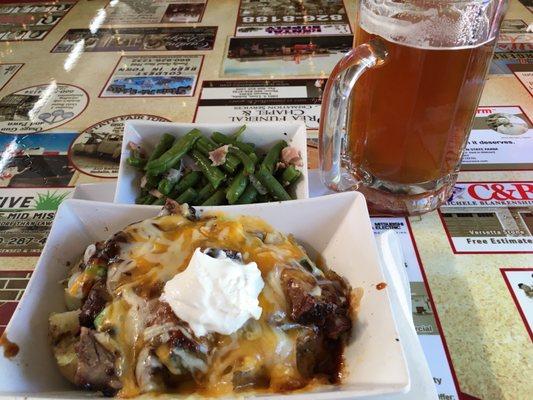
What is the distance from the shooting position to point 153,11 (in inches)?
111

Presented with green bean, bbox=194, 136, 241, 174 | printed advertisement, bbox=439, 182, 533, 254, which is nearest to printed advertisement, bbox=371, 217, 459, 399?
printed advertisement, bbox=439, 182, 533, 254

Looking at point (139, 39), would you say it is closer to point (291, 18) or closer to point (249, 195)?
point (291, 18)

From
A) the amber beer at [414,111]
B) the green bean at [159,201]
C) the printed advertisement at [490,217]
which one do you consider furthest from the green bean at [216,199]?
the printed advertisement at [490,217]

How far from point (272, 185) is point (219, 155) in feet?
0.62

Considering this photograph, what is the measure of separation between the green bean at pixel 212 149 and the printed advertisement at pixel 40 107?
774 mm

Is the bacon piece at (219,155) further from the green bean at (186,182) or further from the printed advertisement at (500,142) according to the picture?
the printed advertisement at (500,142)

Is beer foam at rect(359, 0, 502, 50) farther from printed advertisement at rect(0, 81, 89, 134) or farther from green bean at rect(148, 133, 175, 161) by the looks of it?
printed advertisement at rect(0, 81, 89, 134)

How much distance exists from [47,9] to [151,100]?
1.36 m

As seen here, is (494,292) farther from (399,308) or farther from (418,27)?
(418,27)

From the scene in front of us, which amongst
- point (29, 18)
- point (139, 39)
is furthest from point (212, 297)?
point (29, 18)

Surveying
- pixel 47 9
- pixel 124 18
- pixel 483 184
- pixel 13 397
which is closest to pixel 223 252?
pixel 13 397

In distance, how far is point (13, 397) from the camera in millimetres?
811

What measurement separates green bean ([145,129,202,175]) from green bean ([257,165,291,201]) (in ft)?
0.79

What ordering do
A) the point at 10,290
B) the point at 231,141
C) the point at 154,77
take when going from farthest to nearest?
1. the point at 154,77
2. the point at 231,141
3. the point at 10,290
